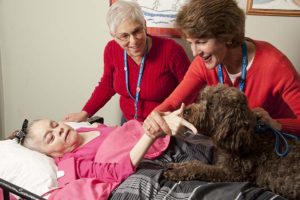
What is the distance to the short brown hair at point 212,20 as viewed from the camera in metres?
1.37

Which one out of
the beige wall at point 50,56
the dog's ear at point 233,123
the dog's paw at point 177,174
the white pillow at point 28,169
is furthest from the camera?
the beige wall at point 50,56

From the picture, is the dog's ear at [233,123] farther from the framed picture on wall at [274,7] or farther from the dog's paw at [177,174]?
the framed picture on wall at [274,7]

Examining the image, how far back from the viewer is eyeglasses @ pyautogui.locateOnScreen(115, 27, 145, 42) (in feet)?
6.13

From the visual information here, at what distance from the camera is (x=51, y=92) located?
2814 millimetres

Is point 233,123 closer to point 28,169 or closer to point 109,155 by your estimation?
point 109,155

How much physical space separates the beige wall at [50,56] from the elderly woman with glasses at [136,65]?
40 cm

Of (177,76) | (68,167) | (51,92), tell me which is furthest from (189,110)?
(51,92)

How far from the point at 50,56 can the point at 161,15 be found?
1.05 metres

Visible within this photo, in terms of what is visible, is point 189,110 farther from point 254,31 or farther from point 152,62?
point 254,31

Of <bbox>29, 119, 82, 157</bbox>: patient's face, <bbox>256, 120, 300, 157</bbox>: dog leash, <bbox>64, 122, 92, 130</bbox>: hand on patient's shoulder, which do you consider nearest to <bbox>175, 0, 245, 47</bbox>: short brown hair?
<bbox>256, 120, 300, 157</bbox>: dog leash

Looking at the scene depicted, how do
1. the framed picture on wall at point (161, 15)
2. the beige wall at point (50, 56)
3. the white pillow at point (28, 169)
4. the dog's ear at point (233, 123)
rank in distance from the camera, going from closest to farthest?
the dog's ear at point (233, 123) < the white pillow at point (28, 169) < the framed picture on wall at point (161, 15) < the beige wall at point (50, 56)

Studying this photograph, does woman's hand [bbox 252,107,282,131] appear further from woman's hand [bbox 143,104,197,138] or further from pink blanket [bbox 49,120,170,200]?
pink blanket [bbox 49,120,170,200]

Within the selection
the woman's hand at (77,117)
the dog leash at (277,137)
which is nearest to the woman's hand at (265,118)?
the dog leash at (277,137)

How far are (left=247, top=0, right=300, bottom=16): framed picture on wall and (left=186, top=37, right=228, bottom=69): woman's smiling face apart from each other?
2.07 ft
